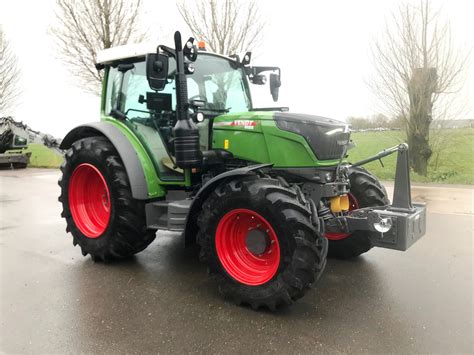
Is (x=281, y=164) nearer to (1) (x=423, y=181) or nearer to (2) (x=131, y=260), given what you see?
(2) (x=131, y=260)

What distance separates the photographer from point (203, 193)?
3.63 meters

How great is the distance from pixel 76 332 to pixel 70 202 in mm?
2207

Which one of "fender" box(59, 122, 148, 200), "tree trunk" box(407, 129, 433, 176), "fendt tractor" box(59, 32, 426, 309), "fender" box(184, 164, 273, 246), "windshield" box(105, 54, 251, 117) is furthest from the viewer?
"tree trunk" box(407, 129, 433, 176)

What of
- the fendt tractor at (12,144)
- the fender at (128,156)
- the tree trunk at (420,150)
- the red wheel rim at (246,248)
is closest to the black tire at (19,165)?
the fendt tractor at (12,144)

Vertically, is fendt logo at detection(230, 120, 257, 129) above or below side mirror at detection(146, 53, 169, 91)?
below

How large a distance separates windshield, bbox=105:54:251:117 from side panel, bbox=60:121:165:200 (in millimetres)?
339

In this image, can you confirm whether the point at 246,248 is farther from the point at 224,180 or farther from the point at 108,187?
the point at 108,187

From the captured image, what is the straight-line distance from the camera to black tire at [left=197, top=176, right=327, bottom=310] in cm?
316

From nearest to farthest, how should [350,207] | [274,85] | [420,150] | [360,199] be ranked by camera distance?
[360,199] < [350,207] < [274,85] < [420,150]

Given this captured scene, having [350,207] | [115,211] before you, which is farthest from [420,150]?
[115,211]

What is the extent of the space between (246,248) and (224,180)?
26.0 inches

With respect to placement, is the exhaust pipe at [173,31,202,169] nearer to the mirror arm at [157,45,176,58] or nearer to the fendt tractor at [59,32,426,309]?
the fendt tractor at [59,32,426,309]

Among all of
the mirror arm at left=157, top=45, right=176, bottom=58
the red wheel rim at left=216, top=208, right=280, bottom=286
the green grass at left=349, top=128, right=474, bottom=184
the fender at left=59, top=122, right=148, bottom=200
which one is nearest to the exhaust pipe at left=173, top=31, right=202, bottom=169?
the mirror arm at left=157, top=45, right=176, bottom=58

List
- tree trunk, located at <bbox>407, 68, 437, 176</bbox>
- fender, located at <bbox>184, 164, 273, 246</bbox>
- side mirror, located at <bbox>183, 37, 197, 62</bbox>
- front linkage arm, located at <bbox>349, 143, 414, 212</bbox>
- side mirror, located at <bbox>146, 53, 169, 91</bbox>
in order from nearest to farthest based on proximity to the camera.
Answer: fender, located at <bbox>184, 164, 273, 246</bbox>, side mirror, located at <bbox>146, 53, 169, 91</bbox>, front linkage arm, located at <bbox>349, 143, 414, 212</bbox>, side mirror, located at <bbox>183, 37, 197, 62</bbox>, tree trunk, located at <bbox>407, 68, 437, 176</bbox>
